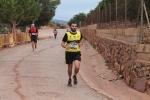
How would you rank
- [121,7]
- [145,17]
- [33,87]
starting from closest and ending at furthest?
[33,87], [145,17], [121,7]

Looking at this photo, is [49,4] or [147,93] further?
[49,4]

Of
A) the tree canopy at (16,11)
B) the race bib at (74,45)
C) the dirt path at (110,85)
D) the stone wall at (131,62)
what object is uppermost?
the tree canopy at (16,11)

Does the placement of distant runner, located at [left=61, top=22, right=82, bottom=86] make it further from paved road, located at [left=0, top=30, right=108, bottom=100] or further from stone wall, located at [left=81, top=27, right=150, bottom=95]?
stone wall, located at [left=81, top=27, right=150, bottom=95]

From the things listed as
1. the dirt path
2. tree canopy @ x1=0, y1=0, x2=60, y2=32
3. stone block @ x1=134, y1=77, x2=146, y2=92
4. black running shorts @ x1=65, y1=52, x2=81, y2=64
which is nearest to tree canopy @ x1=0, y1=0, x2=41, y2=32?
tree canopy @ x1=0, y1=0, x2=60, y2=32

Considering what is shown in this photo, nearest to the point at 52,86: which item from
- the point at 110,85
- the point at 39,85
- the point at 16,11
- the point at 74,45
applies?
the point at 39,85

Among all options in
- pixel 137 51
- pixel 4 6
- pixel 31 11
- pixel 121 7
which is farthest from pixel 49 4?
pixel 137 51

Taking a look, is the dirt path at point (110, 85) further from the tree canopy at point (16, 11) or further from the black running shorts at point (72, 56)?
the tree canopy at point (16, 11)

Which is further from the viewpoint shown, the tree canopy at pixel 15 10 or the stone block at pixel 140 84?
the tree canopy at pixel 15 10

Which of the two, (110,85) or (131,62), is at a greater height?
(131,62)

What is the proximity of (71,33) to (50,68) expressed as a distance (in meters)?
4.20


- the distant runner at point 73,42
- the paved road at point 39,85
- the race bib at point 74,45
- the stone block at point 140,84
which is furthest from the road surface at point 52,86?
the race bib at point 74,45

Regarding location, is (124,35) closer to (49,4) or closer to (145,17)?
(145,17)

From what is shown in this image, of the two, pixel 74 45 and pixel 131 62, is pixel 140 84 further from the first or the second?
pixel 74 45

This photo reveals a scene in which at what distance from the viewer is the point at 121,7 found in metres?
13.4
